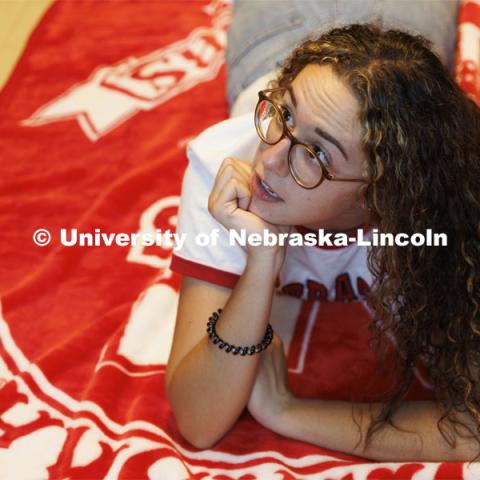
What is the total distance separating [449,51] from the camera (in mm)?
1587

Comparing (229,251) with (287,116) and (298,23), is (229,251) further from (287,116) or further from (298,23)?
(298,23)

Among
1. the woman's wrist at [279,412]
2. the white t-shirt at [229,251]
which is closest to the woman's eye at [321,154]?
the white t-shirt at [229,251]

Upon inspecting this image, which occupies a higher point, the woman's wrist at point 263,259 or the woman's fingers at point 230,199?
the woman's fingers at point 230,199

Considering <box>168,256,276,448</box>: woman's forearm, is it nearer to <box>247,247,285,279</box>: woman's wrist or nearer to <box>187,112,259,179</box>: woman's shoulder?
<box>247,247,285,279</box>: woman's wrist

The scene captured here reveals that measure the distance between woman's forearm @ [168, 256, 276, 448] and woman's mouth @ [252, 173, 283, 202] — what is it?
3.2 inches

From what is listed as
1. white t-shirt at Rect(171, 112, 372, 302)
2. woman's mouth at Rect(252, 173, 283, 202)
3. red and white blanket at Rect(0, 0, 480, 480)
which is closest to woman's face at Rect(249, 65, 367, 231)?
woman's mouth at Rect(252, 173, 283, 202)

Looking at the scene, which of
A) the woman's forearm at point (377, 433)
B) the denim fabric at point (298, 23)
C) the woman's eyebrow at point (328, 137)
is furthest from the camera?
the denim fabric at point (298, 23)

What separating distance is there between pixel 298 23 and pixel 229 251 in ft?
1.90

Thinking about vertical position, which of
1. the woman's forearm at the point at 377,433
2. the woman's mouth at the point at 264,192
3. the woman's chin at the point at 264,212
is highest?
the woman's mouth at the point at 264,192

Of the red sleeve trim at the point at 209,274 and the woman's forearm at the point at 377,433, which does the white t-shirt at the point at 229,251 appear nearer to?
the red sleeve trim at the point at 209,274

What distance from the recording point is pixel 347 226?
1221 millimetres

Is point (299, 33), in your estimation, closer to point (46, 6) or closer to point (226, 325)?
point (226, 325)

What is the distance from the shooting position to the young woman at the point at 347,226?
102 centimetres

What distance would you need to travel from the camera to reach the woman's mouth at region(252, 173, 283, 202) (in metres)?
1.07
